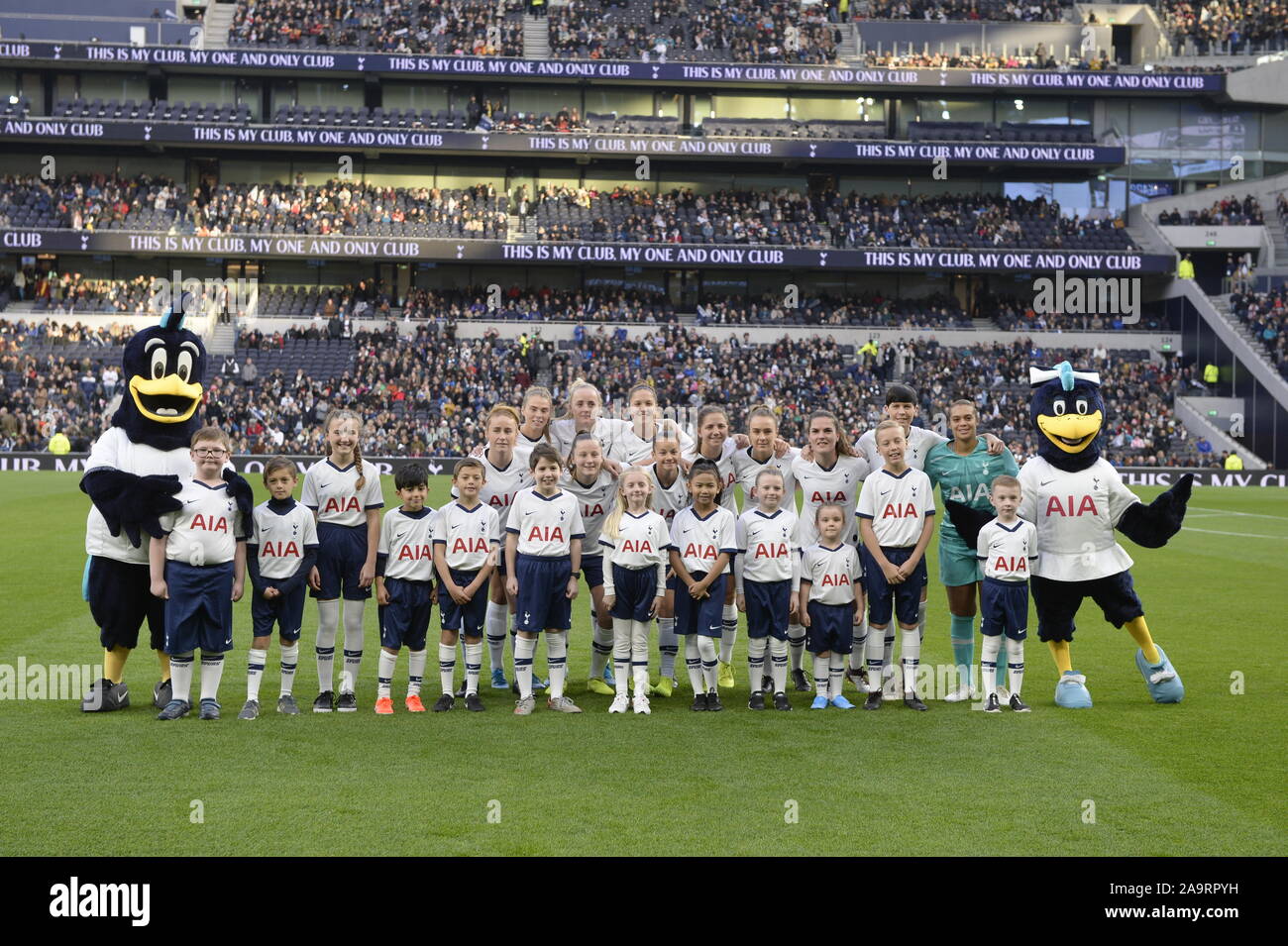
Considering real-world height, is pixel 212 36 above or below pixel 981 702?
above

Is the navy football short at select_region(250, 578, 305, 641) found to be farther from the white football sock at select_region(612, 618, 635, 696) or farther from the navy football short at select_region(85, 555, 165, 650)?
the white football sock at select_region(612, 618, 635, 696)

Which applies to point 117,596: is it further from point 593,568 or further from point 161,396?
point 593,568

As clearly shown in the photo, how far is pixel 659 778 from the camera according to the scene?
281 inches

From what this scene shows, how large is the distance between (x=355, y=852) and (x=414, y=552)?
354cm

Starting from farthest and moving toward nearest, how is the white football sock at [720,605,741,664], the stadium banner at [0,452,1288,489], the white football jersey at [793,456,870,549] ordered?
1. the stadium banner at [0,452,1288,489]
2. the white football sock at [720,605,741,664]
3. the white football jersey at [793,456,870,549]

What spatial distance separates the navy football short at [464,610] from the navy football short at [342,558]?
1.79ft

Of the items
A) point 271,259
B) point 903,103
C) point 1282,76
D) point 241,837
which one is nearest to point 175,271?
point 271,259

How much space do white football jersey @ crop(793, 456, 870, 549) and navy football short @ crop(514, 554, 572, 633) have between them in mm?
1798

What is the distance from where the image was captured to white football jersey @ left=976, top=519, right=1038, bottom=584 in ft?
29.5

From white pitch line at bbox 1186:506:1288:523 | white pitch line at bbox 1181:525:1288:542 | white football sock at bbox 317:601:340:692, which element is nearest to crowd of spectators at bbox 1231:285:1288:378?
white pitch line at bbox 1186:506:1288:523

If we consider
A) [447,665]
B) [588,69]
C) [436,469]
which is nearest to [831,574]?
[447,665]

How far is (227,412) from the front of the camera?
37719 millimetres

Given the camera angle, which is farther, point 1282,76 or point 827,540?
point 1282,76
